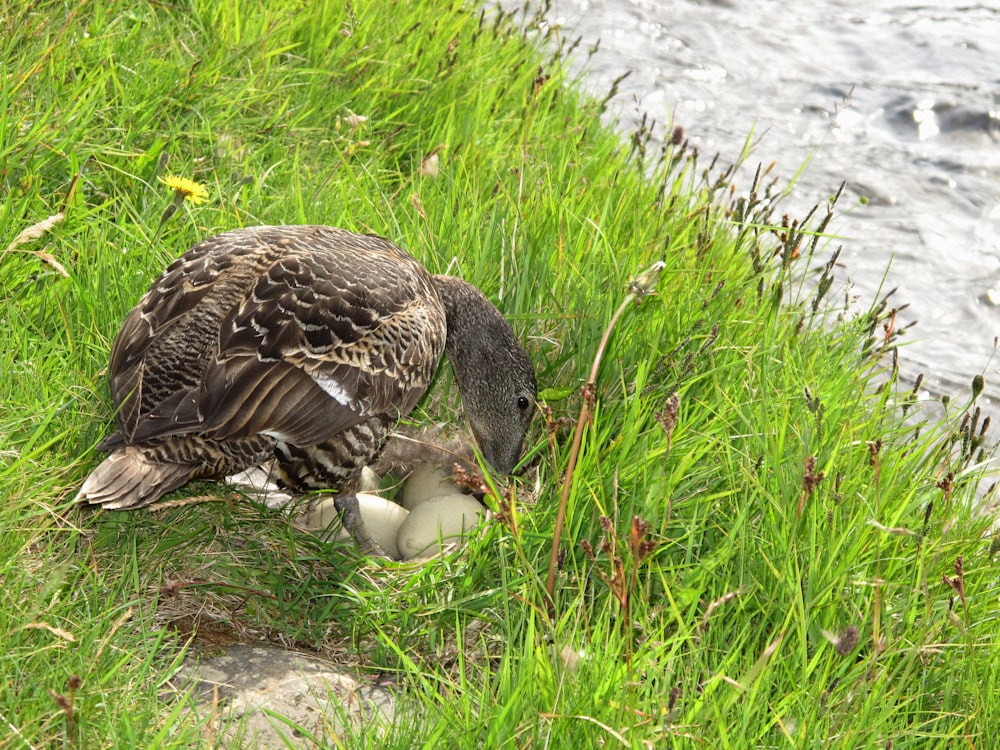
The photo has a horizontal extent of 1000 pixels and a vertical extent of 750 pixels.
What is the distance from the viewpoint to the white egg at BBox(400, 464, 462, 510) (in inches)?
186

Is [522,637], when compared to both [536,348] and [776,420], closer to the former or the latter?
[776,420]

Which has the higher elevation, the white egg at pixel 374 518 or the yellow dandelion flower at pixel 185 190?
the yellow dandelion flower at pixel 185 190

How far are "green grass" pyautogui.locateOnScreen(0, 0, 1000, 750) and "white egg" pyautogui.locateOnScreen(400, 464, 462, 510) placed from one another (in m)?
0.40

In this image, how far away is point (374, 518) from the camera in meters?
4.71

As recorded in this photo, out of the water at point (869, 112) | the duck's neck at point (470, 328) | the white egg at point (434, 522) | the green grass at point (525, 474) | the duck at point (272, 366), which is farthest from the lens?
the water at point (869, 112)

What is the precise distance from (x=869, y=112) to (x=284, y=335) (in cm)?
636

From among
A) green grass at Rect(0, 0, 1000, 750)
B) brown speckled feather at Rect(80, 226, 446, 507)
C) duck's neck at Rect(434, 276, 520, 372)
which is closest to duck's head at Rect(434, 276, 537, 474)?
duck's neck at Rect(434, 276, 520, 372)

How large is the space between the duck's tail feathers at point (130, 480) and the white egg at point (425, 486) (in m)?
1.14

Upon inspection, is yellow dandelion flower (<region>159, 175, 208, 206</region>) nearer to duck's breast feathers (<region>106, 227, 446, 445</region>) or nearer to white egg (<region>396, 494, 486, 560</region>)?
duck's breast feathers (<region>106, 227, 446, 445</region>)

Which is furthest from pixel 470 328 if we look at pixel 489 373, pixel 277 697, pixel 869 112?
pixel 869 112

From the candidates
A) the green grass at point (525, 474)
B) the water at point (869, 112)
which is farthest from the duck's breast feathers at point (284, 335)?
the water at point (869, 112)

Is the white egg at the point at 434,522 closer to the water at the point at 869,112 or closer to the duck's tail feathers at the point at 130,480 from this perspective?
the duck's tail feathers at the point at 130,480

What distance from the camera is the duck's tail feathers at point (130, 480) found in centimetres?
365

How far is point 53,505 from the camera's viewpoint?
383 centimetres
